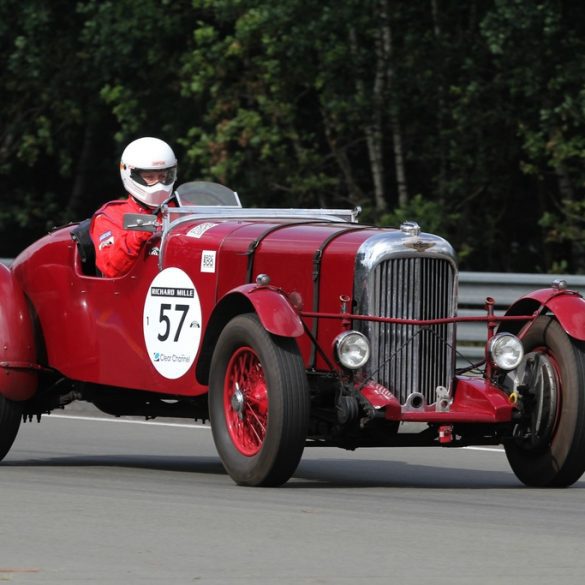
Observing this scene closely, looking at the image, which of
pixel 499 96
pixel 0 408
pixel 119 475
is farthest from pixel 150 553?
pixel 499 96

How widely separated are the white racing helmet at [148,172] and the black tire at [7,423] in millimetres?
1450

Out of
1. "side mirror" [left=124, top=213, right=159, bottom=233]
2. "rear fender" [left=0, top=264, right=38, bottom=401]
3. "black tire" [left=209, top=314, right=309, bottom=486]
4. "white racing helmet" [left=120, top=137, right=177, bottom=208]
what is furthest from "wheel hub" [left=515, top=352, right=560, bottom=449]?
"rear fender" [left=0, top=264, right=38, bottom=401]

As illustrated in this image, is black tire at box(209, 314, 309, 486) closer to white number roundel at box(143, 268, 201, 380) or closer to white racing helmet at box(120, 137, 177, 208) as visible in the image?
white number roundel at box(143, 268, 201, 380)

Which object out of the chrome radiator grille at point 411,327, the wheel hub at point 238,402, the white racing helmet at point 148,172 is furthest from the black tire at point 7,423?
the chrome radiator grille at point 411,327

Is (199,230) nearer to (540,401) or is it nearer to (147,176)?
(147,176)

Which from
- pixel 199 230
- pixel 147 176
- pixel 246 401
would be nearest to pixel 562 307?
pixel 246 401

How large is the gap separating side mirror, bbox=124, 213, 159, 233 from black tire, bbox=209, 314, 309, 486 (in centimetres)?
115

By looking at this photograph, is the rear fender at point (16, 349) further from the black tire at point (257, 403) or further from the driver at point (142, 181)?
A: the black tire at point (257, 403)

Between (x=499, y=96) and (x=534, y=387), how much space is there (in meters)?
13.5

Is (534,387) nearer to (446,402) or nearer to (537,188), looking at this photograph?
(446,402)

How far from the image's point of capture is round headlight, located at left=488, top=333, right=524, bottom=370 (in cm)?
949

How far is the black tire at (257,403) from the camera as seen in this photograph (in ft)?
29.2

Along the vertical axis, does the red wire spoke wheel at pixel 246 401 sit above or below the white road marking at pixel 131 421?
above

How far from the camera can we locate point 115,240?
10.5m
